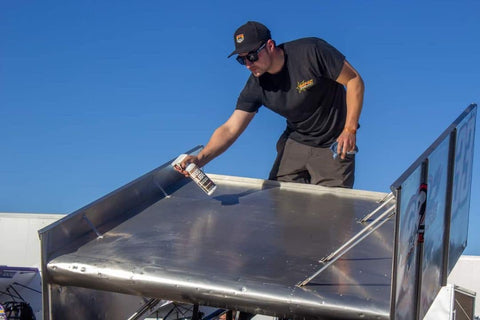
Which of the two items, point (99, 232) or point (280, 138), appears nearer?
point (99, 232)

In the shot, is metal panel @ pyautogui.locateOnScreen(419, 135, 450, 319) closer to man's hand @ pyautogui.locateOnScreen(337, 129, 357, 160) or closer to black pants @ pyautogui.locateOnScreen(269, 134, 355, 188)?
man's hand @ pyautogui.locateOnScreen(337, 129, 357, 160)

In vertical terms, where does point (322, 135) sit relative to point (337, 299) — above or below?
above

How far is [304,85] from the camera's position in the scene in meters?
4.42

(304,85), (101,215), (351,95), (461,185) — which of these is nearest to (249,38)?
(304,85)

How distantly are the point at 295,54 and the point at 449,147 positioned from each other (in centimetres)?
149

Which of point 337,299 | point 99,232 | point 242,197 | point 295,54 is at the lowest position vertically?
point 337,299

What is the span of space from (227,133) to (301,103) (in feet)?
2.01

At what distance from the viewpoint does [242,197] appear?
4.34m

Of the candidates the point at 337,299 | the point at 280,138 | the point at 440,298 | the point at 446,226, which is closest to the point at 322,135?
the point at 280,138

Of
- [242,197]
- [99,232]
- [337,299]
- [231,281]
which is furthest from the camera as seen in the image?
[242,197]

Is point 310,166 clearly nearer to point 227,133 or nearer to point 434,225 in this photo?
point 227,133

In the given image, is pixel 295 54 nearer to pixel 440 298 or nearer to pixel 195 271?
pixel 195 271

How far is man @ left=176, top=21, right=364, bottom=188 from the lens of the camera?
4270mm

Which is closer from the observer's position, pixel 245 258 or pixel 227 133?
pixel 245 258
